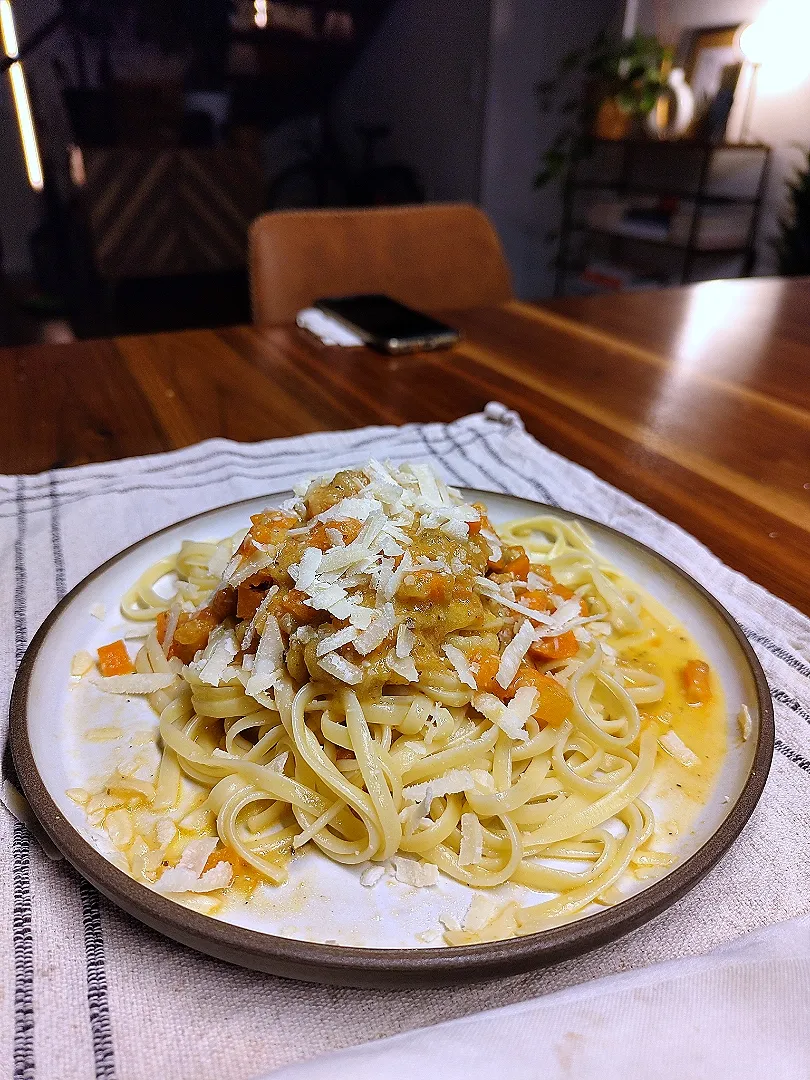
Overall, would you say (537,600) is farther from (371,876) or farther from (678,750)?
(371,876)

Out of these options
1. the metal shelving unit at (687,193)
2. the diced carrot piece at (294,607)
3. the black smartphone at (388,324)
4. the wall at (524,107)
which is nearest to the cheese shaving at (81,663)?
the diced carrot piece at (294,607)

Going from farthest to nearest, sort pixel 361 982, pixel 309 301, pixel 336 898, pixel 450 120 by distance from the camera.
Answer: pixel 450 120 < pixel 309 301 < pixel 336 898 < pixel 361 982

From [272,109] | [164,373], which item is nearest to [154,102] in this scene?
[272,109]

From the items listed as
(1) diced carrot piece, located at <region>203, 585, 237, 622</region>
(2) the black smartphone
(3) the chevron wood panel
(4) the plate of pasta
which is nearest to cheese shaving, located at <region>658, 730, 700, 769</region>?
(4) the plate of pasta

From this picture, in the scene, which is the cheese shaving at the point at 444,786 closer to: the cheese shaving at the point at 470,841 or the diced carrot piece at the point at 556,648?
the cheese shaving at the point at 470,841

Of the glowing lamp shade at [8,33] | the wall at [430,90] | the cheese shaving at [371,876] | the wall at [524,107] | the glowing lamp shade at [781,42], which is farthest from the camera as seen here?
the wall at [524,107]

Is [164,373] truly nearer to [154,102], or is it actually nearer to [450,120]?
[154,102]

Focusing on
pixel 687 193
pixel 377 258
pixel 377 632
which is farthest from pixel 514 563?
pixel 687 193
